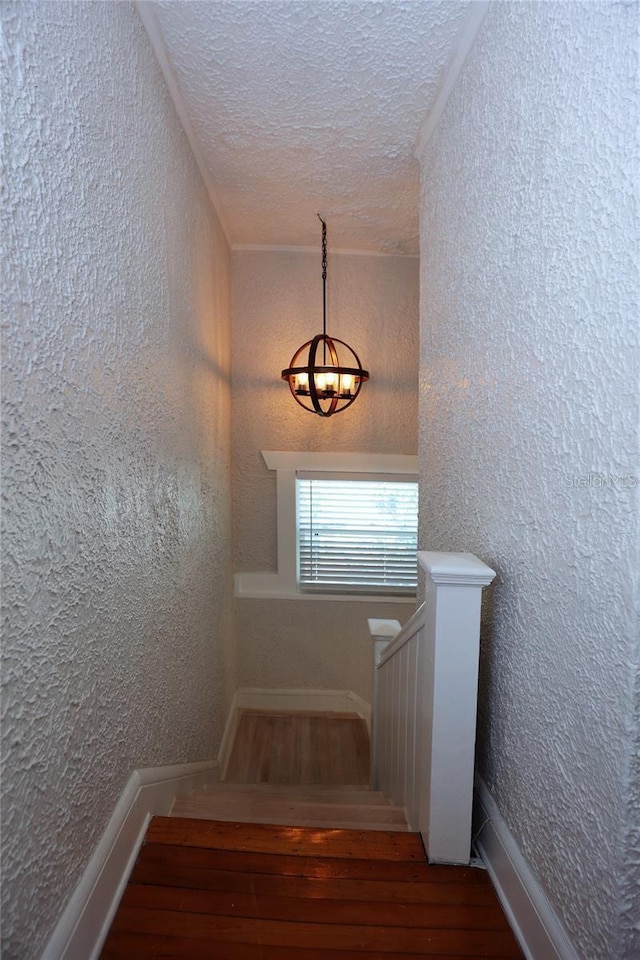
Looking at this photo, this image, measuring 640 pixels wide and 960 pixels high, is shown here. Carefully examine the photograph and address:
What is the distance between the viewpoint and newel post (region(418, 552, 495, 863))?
119cm

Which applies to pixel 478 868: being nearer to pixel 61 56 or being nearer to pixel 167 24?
pixel 61 56

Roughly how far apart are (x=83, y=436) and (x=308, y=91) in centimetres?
159

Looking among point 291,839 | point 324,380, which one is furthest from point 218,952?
point 324,380

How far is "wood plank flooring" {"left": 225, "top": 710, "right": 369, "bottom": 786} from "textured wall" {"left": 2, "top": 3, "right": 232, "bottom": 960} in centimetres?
154

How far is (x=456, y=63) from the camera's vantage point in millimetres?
1568

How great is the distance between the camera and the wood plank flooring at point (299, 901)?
40.4 inches

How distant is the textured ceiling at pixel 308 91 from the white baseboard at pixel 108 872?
2194mm

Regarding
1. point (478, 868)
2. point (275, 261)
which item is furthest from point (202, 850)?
point (275, 261)

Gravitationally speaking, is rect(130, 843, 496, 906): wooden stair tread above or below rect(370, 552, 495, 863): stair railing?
below

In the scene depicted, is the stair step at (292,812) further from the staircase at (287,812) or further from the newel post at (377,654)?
the newel post at (377,654)

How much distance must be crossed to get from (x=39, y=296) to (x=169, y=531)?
106cm

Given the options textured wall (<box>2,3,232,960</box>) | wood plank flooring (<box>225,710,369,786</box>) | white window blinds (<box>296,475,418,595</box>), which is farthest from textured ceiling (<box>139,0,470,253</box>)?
wood plank flooring (<box>225,710,369,786</box>)

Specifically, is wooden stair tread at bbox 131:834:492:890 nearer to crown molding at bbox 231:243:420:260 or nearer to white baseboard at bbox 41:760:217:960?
white baseboard at bbox 41:760:217:960

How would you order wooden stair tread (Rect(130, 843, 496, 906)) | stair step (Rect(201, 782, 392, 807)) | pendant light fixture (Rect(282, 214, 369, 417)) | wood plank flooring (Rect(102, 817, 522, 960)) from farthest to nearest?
pendant light fixture (Rect(282, 214, 369, 417))
stair step (Rect(201, 782, 392, 807))
wooden stair tread (Rect(130, 843, 496, 906))
wood plank flooring (Rect(102, 817, 522, 960))
